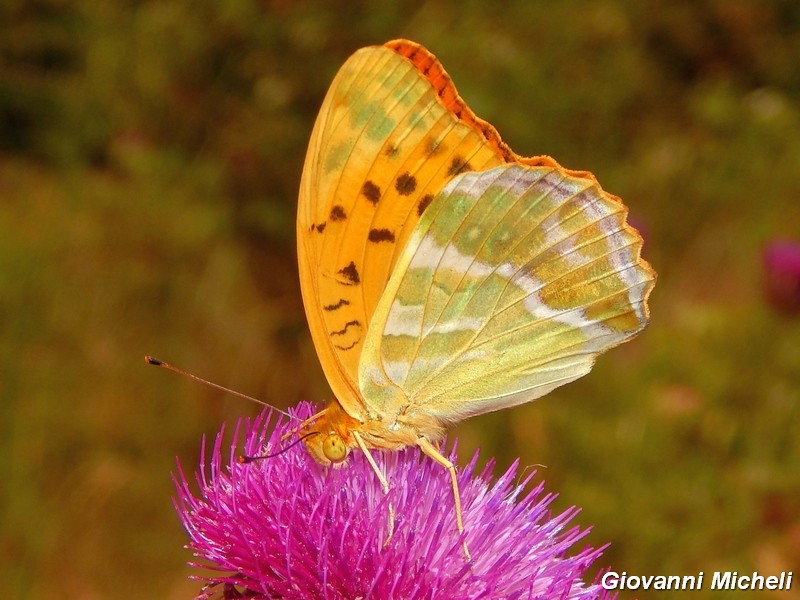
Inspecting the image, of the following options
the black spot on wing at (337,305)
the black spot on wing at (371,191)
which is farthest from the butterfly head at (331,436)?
the black spot on wing at (371,191)

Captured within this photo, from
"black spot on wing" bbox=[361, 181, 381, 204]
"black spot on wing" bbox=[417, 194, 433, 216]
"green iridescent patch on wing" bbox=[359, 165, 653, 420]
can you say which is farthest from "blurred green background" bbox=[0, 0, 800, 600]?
"black spot on wing" bbox=[361, 181, 381, 204]

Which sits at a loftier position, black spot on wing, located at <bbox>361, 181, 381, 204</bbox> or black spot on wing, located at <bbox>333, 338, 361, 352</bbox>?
black spot on wing, located at <bbox>361, 181, 381, 204</bbox>

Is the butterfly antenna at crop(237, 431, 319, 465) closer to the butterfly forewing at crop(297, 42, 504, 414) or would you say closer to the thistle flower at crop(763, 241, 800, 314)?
the butterfly forewing at crop(297, 42, 504, 414)

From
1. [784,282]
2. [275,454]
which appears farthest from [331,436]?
[784,282]

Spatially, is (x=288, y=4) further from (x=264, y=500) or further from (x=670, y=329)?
(x=264, y=500)

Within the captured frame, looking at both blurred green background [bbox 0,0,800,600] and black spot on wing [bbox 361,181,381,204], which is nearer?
black spot on wing [bbox 361,181,381,204]
